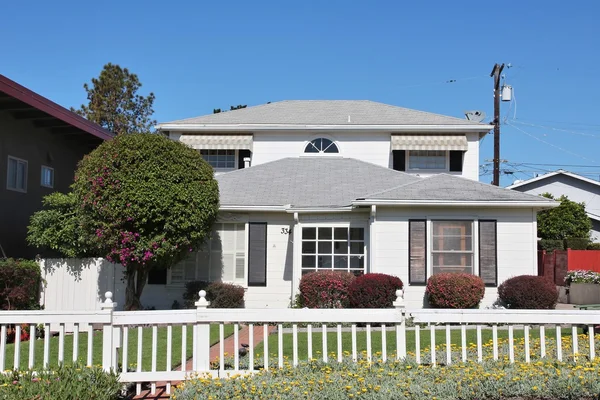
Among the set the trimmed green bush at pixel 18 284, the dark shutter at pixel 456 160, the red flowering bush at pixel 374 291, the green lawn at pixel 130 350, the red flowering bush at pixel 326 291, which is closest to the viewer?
the green lawn at pixel 130 350

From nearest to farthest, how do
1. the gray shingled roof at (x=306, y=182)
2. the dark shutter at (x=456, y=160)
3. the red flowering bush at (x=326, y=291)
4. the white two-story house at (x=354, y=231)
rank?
the red flowering bush at (x=326, y=291)
the white two-story house at (x=354, y=231)
the gray shingled roof at (x=306, y=182)
the dark shutter at (x=456, y=160)

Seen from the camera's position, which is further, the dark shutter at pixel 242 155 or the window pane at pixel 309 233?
the dark shutter at pixel 242 155

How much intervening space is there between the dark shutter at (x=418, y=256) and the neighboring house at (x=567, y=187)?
84.6 ft

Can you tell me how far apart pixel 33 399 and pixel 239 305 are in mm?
10616

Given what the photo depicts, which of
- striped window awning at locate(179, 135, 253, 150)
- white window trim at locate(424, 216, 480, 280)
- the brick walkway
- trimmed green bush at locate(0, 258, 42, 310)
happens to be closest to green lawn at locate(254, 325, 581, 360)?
the brick walkway

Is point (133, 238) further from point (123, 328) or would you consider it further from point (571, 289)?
point (571, 289)

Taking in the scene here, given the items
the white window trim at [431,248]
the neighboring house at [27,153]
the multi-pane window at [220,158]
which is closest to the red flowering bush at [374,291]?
the white window trim at [431,248]

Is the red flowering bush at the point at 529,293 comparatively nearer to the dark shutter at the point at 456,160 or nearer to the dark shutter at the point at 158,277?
the dark shutter at the point at 456,160

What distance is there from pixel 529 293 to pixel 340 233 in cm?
486

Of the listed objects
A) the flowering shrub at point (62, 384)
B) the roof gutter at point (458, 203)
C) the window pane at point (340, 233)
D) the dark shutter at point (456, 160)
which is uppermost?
the dark shutter at point (456, 160)

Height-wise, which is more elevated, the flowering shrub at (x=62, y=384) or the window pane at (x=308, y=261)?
the window pane at (x=308, y=261)

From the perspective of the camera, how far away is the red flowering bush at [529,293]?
49.8ft

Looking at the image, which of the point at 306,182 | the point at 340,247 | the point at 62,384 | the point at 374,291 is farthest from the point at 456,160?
the point at 62,384

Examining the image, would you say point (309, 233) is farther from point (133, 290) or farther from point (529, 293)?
point (529, 293)
